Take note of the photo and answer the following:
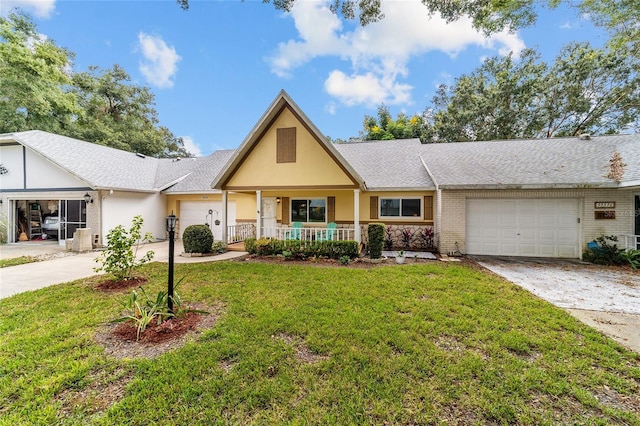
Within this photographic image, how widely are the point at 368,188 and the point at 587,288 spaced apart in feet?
24.8

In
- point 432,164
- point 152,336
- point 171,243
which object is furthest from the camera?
point 432,164

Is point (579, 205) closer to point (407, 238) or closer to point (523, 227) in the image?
point (523, 227)

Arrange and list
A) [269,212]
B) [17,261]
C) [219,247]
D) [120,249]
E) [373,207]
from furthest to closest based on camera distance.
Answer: [269,212] < [373,207] < [219,247] < [17,261] < [120,249]

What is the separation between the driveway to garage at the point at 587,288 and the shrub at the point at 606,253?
0.58 meters

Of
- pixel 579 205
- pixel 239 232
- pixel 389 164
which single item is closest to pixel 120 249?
pixel 239 232

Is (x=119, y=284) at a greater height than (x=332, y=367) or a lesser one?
greater

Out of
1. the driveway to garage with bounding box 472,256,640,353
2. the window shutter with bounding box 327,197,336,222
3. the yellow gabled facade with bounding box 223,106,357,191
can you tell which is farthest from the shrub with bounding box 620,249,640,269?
the window shutter with bounding box 327,197,336,222

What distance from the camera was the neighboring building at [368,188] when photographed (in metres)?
9.42

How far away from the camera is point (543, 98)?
820 inches

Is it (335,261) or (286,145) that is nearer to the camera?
(335,261)

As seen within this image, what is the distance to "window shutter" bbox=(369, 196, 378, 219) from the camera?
12023 mm

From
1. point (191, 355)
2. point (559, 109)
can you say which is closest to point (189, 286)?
point (191, 355)

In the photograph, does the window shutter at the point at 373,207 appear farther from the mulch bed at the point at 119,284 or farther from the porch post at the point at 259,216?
the mulch bed at the point at 119,284

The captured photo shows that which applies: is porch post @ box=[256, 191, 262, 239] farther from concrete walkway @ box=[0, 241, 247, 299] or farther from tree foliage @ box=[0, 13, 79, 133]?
tree foliage @ box=[0, 13, 79, 133]
